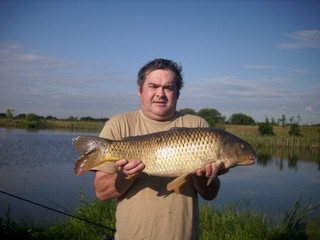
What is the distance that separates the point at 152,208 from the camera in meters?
2.47

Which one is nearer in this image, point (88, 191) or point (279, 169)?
point (88, 191)

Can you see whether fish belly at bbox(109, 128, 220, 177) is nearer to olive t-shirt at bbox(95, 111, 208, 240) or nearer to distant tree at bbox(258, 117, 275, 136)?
olive t-shirt at bbox(95, 111, 208, 240)

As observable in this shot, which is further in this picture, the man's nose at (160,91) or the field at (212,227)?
the field at (212,227)

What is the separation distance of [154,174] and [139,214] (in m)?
Result: 0.32

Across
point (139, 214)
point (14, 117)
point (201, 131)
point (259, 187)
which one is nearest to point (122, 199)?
point (139, 214)

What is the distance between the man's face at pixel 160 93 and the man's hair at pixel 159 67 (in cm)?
4

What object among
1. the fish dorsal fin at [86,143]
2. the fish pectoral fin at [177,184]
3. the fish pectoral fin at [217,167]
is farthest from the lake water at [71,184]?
the fish pectoral fin at [217,167]

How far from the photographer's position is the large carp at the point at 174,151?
2533 millimetres

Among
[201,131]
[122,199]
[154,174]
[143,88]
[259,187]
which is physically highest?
[143,88]

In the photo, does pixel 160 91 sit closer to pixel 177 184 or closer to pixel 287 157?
pixel 177 184

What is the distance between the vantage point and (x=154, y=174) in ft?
8.33

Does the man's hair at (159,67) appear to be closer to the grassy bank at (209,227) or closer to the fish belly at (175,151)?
the fish belly at (175,151)

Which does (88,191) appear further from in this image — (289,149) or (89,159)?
(289,149)

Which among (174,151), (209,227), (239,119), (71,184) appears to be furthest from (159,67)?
(239,119)
